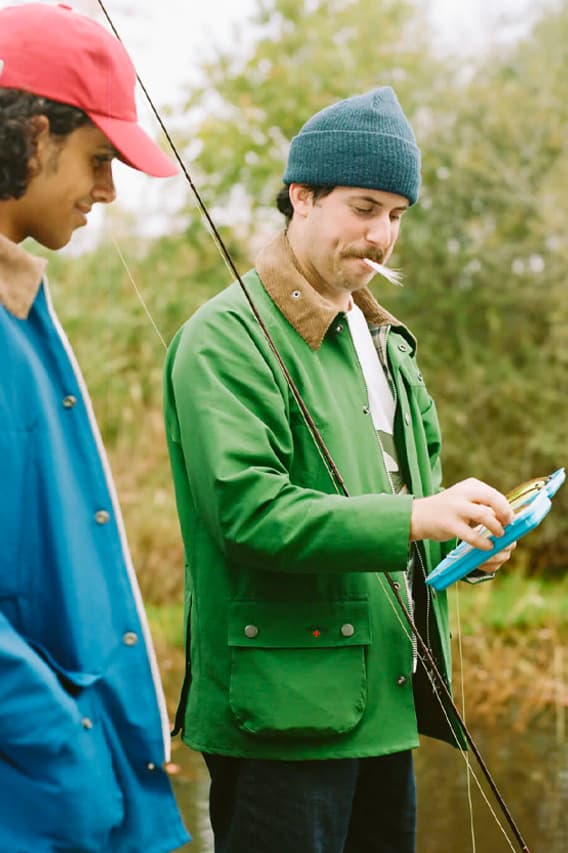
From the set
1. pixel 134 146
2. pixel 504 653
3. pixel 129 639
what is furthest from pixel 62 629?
pixel 504 653

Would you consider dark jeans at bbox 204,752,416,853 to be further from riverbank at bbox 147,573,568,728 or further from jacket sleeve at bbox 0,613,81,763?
riverbank at bbox 147,573,568,728

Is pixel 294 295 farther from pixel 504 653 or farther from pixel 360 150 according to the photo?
pixel 504 653

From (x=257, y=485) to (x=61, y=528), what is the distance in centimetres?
53

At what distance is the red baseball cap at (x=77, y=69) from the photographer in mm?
1822

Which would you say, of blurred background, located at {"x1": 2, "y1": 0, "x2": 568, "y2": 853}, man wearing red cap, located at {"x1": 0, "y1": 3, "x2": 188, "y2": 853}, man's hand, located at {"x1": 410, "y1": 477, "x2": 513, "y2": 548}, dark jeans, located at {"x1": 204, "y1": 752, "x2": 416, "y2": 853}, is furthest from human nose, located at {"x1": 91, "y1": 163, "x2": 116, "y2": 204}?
blurred background, located at {"x1": 2, "y1": 0, "x2": 568, "y2": 853}

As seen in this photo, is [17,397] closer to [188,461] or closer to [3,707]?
[3,707]

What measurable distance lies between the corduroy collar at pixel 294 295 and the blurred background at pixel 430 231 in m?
5.22

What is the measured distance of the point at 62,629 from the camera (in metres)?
1.76

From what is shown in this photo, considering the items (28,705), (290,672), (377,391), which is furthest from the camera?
(377,391)

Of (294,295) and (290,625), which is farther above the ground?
(294,295)

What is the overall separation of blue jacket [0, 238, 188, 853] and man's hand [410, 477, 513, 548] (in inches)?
22.3

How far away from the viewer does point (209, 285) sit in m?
8.69

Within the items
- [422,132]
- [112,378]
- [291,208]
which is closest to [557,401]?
[422,132]

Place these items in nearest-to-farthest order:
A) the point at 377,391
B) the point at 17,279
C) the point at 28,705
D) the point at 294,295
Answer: the point at 28,705, the point at 17,279, the point at 294,295, the point at 377,391
